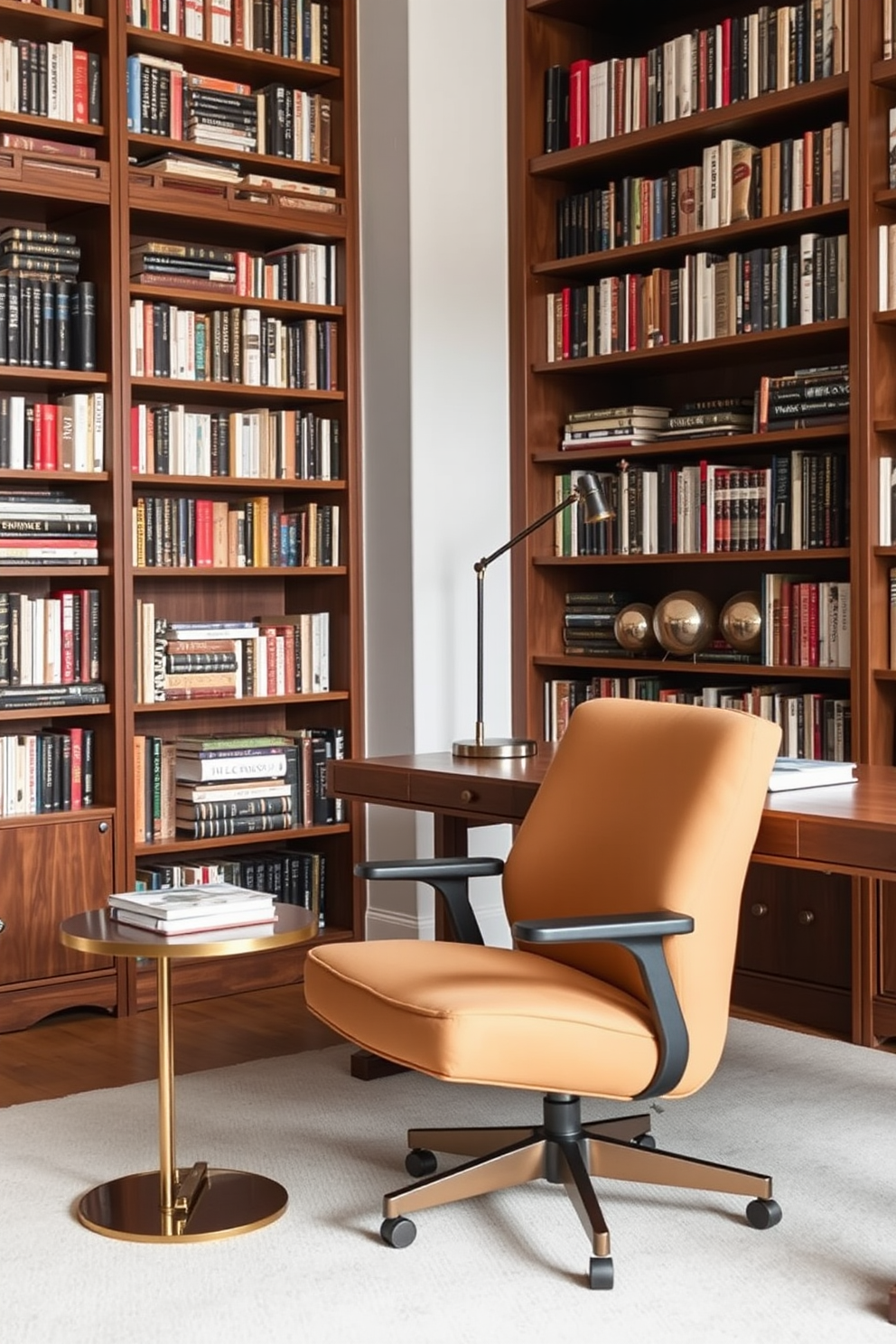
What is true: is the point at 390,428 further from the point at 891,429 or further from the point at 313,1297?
the point at 313,1297

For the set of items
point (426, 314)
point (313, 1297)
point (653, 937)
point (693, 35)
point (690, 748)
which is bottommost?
point (313, 1297)

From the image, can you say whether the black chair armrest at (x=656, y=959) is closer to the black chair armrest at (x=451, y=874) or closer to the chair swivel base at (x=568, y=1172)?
the chair swivel base at (x=568, y=1172)

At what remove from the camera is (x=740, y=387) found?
4.71m

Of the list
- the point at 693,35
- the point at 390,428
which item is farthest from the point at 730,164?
the point at 390,428

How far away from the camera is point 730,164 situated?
430 centimetres

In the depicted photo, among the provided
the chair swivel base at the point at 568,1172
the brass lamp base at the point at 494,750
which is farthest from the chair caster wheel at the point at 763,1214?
the brass lamp base at the point at 494,750

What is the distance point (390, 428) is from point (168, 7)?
129 centimetres

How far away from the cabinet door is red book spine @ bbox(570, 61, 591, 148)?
2366 mm

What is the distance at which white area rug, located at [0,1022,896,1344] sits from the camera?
2.41m

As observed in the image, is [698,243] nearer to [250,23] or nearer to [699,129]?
[699,129]

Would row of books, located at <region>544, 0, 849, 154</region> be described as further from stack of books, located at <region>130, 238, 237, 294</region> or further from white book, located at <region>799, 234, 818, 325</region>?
stack of books, located at <region>130, 238, 237, 294</region>

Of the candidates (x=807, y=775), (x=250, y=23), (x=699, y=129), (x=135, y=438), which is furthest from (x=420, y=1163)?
(x=250, y=23)

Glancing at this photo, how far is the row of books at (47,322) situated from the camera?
4215 mm

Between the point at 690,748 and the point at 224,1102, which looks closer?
the point at 690,748
